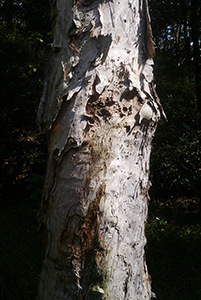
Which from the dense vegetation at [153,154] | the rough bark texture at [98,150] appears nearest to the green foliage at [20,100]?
the dense vegetation at [153,154]

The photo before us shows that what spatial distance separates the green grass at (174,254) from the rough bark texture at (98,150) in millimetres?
2116

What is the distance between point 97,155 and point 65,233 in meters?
0.36

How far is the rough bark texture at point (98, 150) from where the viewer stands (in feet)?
3.20

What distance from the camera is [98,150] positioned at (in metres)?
1.03

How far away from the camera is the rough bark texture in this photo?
98 centimetres

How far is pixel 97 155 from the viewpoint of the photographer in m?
1.03

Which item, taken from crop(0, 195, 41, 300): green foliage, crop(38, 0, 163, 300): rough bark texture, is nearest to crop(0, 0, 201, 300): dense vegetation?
crop(0, 195, 41, 300): green foliage

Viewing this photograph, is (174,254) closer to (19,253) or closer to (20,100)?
(19,253)

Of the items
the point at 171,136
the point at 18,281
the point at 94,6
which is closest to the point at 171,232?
the point at 171,136

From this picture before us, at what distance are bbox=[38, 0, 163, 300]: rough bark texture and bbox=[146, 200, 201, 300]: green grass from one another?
6.94 feet

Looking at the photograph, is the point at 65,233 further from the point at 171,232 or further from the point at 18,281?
the point at 171,232

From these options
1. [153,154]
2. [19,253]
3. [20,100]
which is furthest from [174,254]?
[20,100]

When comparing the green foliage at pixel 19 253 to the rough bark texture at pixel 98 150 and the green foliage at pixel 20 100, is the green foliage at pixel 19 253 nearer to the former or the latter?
the green foliage at pixel 20 100

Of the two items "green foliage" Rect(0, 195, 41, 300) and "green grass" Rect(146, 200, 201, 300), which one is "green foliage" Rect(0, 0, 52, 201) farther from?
"green grass" Rect(146, 200, 201, 300)
